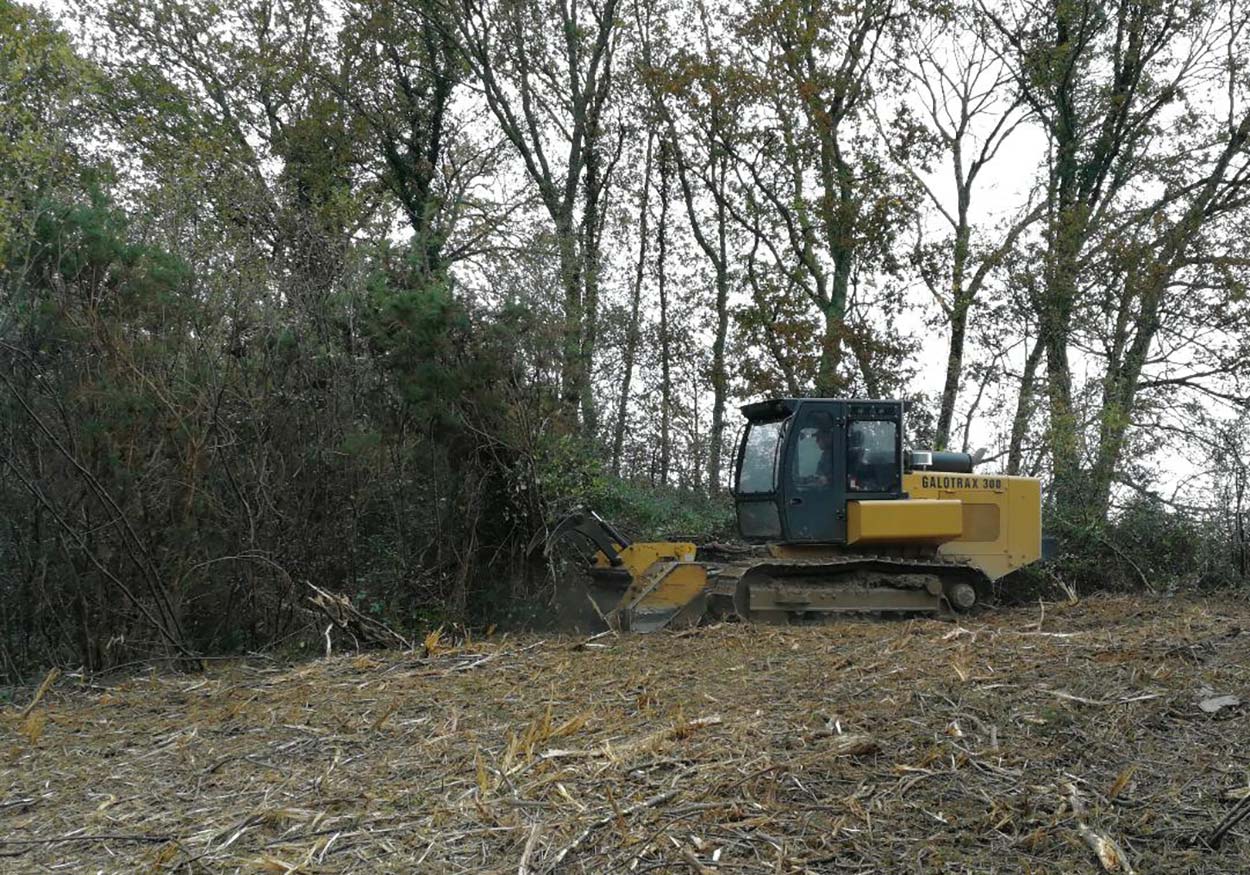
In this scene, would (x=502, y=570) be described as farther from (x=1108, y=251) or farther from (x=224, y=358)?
(x=1108, y=251)

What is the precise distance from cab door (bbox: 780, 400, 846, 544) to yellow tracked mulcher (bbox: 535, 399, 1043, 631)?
0.03ft

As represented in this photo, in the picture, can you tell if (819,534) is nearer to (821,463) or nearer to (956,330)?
(821,463)

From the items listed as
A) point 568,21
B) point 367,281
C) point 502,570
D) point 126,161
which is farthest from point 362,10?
point 502,570

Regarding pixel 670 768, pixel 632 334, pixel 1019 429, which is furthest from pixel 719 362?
pixel 670 768

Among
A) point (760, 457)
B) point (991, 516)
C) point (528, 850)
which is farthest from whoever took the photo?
point (991, 516)

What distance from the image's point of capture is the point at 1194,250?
17641 mm

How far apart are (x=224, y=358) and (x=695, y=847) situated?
7.35 m

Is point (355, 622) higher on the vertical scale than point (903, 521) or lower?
lower

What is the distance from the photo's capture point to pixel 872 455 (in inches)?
460

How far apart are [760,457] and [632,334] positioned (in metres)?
9.50

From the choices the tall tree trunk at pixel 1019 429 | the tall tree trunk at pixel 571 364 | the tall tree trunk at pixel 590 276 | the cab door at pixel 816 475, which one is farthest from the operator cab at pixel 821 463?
the tall tree trunk at pixel 1019 429

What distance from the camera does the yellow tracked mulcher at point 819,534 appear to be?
11.0 metres

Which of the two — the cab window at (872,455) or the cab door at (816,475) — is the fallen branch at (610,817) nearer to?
the cab door at (816,475)

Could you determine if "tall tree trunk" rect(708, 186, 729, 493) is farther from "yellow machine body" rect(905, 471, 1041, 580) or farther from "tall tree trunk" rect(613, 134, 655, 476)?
"yellow machine body" rect(905, 471, 1041, 580)
